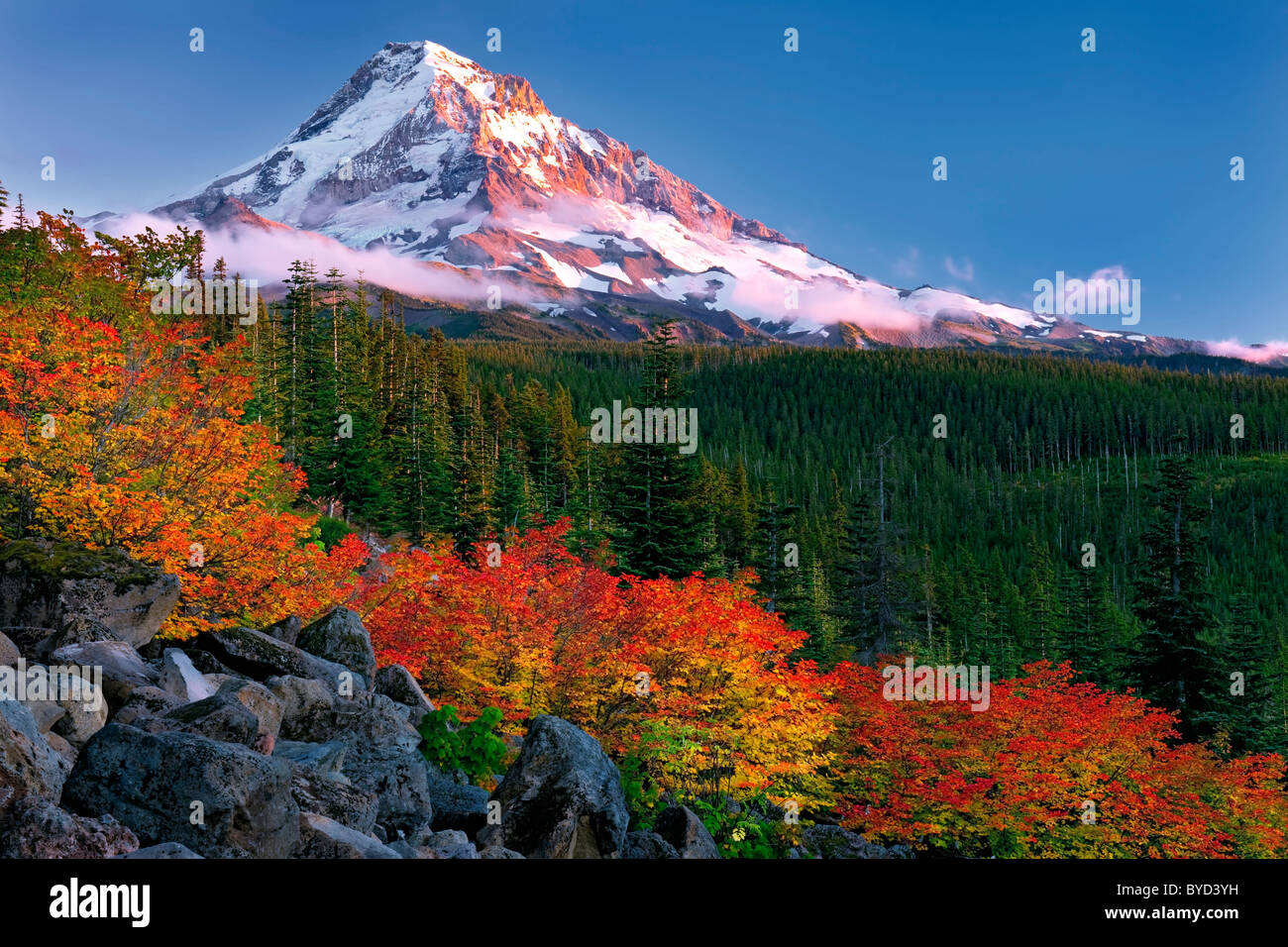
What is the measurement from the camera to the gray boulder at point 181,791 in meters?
9.70

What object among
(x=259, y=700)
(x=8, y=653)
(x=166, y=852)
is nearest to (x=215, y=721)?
(x=259, y=700)

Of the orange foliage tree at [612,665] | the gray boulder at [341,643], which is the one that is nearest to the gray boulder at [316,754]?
the gray boulder at [341,643]

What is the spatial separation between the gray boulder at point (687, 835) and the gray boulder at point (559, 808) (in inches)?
52.2

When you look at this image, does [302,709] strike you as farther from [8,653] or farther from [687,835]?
[687,835]

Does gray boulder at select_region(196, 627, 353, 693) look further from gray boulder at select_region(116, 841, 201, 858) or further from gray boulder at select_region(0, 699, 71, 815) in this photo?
gray boulder at select_region(116, 841, 201, 858)

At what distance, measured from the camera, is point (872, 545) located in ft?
168

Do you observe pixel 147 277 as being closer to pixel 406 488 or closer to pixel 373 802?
pixel 406 488

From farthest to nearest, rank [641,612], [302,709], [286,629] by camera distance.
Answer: [641,612] < [286,629] < [302,709]

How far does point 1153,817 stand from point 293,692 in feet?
99.0

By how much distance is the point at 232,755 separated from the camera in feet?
33.1

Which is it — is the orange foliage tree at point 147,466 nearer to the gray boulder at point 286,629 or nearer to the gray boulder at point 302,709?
the gray boulder at point 286,629

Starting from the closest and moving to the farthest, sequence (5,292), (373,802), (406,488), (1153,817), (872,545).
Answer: (373,802) < (1153,817) < (5,292) < (872,545) < (406,488)

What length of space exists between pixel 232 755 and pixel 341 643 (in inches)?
388
